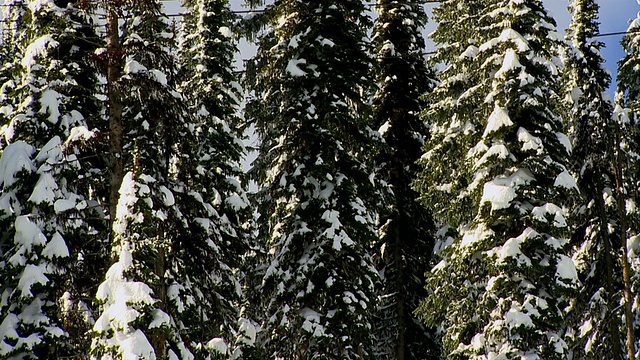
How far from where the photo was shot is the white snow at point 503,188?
46.4 ft

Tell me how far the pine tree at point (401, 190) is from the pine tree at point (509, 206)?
15.6ft

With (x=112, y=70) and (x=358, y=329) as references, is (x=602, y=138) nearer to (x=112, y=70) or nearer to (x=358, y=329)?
(x=358, y=329)

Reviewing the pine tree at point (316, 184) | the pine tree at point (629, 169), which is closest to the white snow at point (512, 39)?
the pine tree at point (316, 184)

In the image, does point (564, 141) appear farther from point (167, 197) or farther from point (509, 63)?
point (167, 197)

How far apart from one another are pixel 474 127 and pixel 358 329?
605cm

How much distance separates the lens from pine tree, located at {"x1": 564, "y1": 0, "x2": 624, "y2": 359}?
21.5m

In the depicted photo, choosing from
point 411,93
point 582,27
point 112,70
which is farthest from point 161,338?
point 582,27

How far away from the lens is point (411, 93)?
76.2 ft

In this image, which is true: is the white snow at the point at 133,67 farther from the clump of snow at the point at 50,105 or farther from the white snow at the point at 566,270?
the white snow at the point at 566,270

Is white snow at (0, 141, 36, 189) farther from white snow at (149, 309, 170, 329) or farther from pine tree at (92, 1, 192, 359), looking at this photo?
white snow at (149, 309, 170, 329)

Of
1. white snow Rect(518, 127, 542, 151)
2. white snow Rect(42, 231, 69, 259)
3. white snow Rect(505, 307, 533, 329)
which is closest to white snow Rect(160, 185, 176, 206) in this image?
white snow Rect(42, 231, 69, 259)

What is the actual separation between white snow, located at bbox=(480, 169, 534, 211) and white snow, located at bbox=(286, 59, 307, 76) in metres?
5.73

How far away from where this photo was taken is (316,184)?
1670 cm

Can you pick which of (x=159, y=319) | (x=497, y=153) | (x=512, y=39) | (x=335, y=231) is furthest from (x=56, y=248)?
(x=512, y=39)
